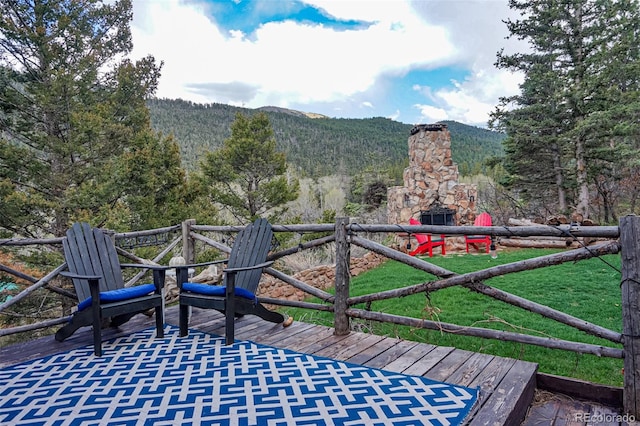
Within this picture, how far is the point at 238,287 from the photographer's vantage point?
311 cm

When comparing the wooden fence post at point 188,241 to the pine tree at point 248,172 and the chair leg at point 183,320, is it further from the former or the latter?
the pine tree at point 248,172

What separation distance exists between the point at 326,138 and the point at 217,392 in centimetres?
2161

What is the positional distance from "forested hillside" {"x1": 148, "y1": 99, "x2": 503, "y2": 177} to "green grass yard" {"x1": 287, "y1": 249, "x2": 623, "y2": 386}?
39.2 feet

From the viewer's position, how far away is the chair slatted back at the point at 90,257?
306 cm

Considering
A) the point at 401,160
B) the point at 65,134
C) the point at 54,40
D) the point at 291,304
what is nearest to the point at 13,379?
the point at 291,304

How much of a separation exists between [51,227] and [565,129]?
1390cm

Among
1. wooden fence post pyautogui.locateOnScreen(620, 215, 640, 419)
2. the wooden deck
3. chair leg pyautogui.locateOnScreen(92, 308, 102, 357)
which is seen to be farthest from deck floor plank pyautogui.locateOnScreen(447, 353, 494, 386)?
chair leg pyautogui.locateOnScreen(92, 308, 102, 357)

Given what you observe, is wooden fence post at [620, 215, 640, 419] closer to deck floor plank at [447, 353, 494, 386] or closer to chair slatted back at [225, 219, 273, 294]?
deck floor plank at [447, 353, 494, 386]

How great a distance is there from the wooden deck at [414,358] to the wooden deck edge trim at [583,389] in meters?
0.08

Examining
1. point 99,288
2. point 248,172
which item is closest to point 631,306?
point 99,288

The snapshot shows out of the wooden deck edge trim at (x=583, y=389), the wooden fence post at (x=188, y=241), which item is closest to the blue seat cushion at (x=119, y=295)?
the wooden fence post at (x=188, y=241)

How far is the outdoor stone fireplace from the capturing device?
11.0m

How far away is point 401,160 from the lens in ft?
68.6

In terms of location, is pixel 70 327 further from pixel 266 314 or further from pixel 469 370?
pixel 469 370
